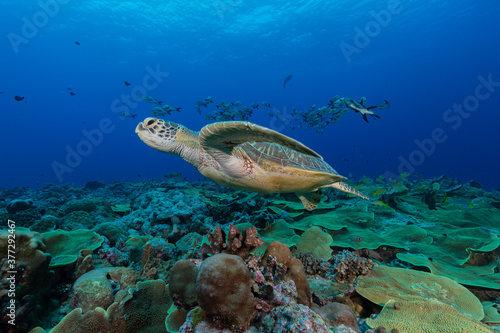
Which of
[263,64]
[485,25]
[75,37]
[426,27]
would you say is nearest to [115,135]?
[75,37]

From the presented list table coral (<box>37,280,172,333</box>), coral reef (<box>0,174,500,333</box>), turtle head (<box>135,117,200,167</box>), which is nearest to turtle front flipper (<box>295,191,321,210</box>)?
coral reef (<box>0,174,500,333</box>)

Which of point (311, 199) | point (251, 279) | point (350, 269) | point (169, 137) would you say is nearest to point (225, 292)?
point (251, 279)

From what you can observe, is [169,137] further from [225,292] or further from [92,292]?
[225,292]

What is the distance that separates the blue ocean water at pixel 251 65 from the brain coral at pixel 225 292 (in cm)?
1219

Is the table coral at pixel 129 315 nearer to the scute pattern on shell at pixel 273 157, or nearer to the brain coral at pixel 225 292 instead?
the brain coral at pixel 225 292

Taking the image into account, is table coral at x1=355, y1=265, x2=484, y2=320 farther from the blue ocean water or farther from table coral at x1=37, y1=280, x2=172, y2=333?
the blue ocean water

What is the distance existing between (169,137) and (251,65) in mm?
55406

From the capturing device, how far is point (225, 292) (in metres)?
1.19

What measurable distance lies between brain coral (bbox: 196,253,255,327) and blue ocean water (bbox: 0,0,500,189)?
12188 mm

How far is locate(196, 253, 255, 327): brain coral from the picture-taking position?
118 cm

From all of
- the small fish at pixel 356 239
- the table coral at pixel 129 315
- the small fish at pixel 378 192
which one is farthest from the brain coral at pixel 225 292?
the small fish at pixel 378 192

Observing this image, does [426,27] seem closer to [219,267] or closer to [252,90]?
[252,90]

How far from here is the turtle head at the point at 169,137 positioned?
11.7 ft

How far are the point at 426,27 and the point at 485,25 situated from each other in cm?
1944
